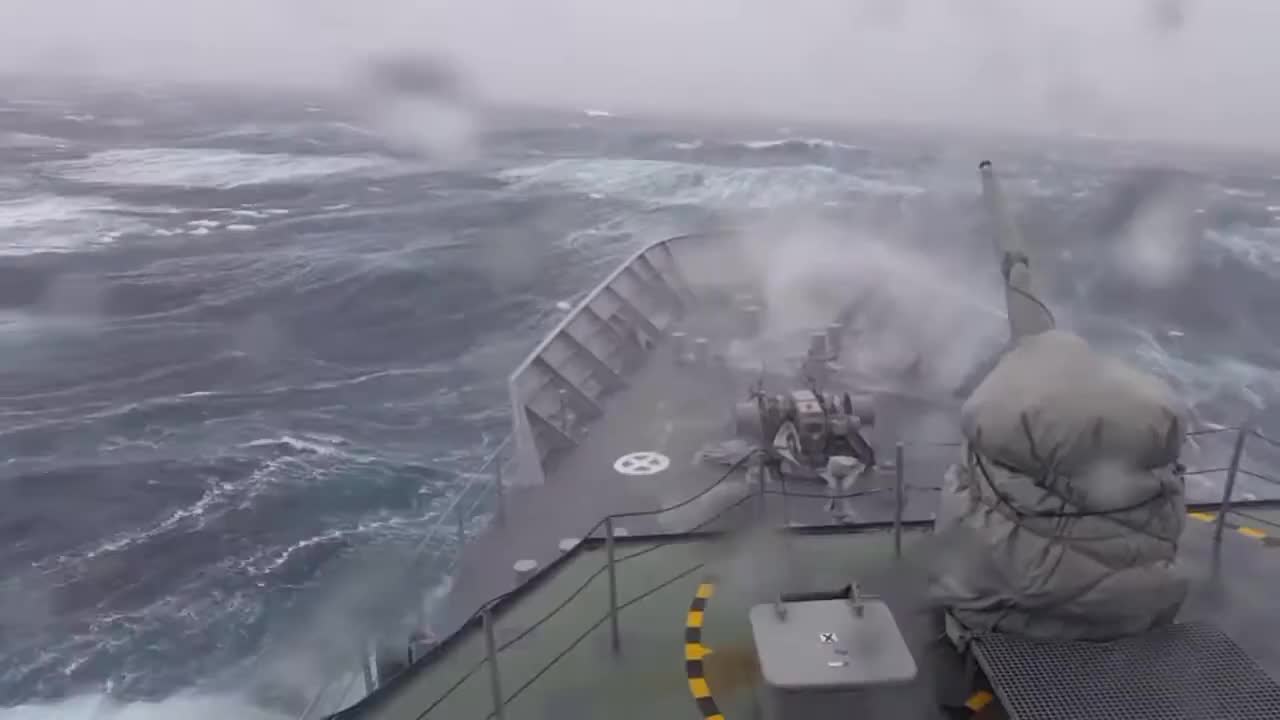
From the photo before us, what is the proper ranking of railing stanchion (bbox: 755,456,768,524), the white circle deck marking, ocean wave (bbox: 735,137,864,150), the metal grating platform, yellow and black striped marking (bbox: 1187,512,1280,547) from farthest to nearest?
ocean wave (bbox: 735,137,864,150) < the white circle deck marking < railing stanchion (bbox: 755,456,768,524) < yellow and black striped marking (bbox: 1187,512,1280,547) < the metal grating platform

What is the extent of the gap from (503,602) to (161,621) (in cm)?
906

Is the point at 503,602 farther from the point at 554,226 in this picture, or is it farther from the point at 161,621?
the point at 554,226

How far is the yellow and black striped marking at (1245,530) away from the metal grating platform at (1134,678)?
203cm

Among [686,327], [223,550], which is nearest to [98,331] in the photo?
[223,550]

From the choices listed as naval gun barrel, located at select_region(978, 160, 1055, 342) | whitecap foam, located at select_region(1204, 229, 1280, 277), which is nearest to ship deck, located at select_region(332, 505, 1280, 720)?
naval gun barrel, located at select_region(978, 160, 1055, 342)

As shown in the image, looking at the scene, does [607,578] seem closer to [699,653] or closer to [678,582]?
[678,582]

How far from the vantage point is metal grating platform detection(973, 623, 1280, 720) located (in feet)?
13.2

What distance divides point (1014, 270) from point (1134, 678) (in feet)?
7.86

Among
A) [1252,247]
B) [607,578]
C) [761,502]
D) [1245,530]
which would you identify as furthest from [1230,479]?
[1252,247]

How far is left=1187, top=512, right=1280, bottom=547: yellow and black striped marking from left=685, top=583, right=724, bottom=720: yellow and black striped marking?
3580 mm

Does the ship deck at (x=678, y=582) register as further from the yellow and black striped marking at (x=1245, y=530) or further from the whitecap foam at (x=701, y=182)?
the whitecap foam at (x=701, y=182)

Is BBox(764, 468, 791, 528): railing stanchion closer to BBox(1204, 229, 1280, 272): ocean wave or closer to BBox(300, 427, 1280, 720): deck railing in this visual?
BBox(300, 427, 1280, 720): deck railing

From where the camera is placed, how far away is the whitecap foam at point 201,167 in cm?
6669

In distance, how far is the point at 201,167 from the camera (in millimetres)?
71188
